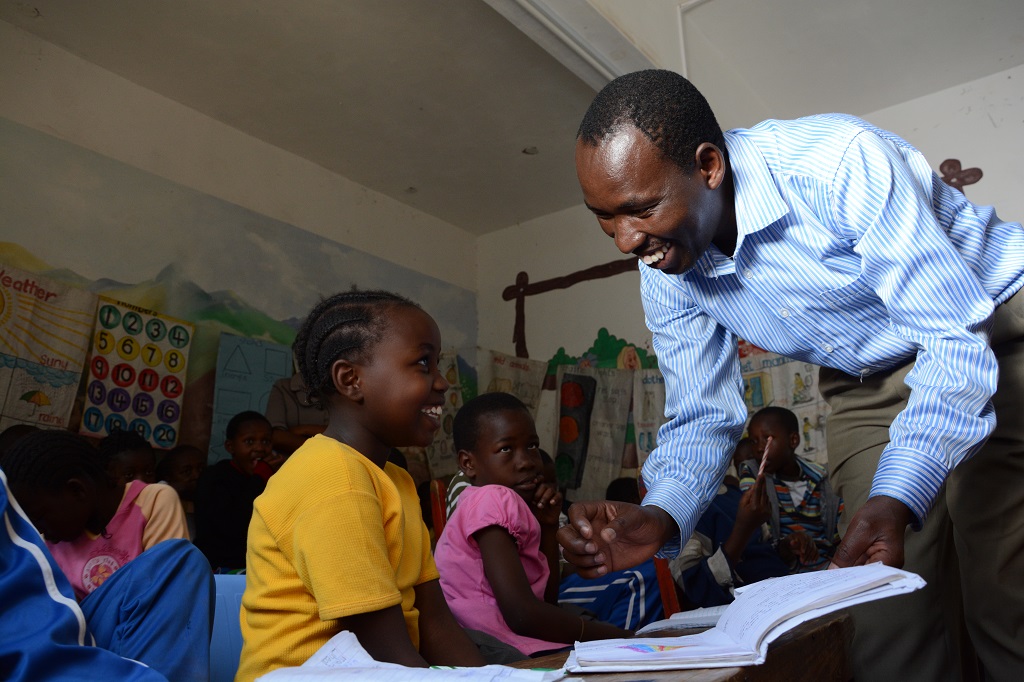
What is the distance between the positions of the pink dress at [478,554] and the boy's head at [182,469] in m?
2.59

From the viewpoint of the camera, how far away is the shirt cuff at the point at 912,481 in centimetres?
114

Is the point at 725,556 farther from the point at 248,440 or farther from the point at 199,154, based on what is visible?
the point at 199,154

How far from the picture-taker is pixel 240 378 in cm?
489

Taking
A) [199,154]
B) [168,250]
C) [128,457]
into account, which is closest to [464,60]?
[199,154]

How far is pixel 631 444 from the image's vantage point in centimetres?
572

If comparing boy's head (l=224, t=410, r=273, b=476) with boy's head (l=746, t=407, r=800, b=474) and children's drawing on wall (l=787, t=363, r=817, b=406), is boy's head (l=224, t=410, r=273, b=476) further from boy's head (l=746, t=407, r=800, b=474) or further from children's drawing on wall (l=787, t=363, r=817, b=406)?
children's drawing on wall (l=787, t=363, r=817, b=406)

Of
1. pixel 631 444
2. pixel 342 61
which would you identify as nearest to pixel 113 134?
pixel 342 61

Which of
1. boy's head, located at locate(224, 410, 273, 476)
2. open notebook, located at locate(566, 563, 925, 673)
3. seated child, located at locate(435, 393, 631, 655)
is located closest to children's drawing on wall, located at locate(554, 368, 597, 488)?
boy's head, located at locate(224, 410, 273, 476)

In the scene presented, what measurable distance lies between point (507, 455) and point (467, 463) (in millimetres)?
170

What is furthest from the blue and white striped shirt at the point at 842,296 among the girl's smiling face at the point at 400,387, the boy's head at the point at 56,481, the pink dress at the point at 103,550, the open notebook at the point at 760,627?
the pink dress at the point at 103,550

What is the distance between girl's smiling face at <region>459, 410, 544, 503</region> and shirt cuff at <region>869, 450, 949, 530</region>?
1.51 m

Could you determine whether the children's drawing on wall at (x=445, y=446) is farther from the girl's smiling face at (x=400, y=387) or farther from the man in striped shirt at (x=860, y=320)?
the man in striped shirt at (x=860, y=320)

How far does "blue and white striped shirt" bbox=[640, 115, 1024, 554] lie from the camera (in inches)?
47.3

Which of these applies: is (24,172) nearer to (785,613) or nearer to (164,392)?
(164,392)
